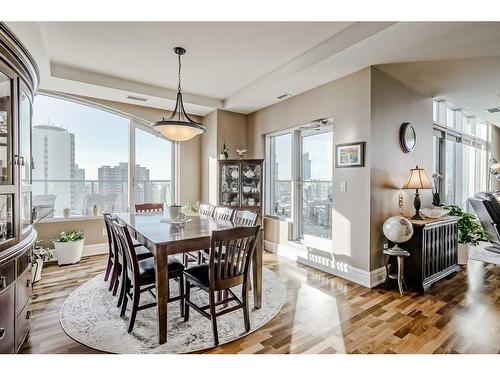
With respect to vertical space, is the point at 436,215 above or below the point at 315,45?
below

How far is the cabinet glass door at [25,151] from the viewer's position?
6.81 ft

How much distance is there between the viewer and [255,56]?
3.25 meters

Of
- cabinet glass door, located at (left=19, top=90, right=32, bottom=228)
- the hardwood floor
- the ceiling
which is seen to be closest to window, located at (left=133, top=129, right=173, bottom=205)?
the ceiling

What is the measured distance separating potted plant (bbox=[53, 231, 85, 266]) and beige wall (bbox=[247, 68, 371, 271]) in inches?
149

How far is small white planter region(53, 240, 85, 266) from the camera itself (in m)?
3.92

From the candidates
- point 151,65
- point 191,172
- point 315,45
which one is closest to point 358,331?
point 315,45

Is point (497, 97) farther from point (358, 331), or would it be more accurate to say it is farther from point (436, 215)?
point (358, 331)

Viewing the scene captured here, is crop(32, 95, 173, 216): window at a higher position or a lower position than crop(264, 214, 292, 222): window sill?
higher

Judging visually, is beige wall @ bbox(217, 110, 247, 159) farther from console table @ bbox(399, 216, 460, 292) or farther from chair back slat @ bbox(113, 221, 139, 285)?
console table @ bbox(399, 216, 460, 292)

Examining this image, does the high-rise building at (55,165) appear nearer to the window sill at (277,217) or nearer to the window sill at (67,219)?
the window sill at (67,219)

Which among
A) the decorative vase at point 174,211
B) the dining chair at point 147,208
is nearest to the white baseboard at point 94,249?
the dining chair at point 147,208
